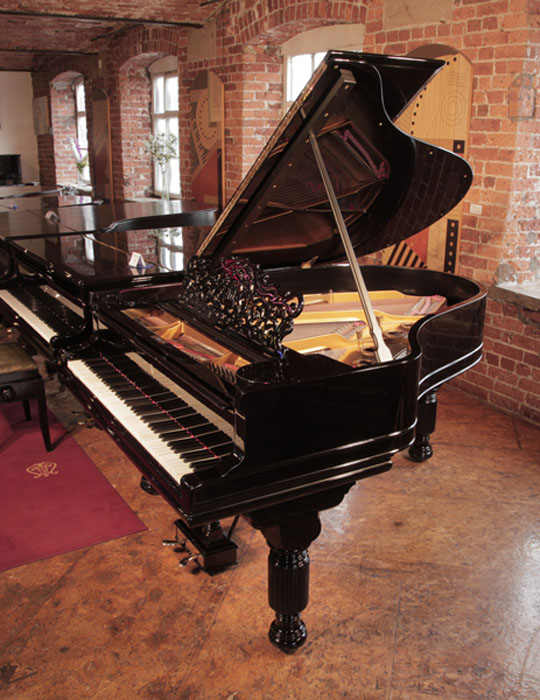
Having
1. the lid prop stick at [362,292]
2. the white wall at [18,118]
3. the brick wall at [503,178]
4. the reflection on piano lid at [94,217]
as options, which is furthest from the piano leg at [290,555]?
the white wall at [18,118]

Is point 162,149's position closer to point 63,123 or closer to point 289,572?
point 63,123

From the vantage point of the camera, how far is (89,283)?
10.6ft

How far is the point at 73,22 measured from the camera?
8273 mm

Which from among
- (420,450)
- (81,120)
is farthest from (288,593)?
(81,120)

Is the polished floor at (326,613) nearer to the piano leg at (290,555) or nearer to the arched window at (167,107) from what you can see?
the piano leg at (290,555)

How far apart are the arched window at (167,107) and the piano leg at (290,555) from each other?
23.6ft

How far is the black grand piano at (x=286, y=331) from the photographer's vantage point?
80.4 inches

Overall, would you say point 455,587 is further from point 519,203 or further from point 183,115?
point 183,115

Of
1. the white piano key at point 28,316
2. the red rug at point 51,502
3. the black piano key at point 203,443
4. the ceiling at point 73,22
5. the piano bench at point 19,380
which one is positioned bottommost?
the red rug at point 51,502

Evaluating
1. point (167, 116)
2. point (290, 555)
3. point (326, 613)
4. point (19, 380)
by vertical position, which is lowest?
point (326, 613)

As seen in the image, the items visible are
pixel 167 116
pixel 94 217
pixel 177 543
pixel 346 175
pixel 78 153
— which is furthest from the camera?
pixel 78 153

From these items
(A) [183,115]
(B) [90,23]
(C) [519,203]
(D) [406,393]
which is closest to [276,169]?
(D) [406,393]

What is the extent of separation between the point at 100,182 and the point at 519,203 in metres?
7.51

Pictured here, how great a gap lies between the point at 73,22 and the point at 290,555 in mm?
8016
